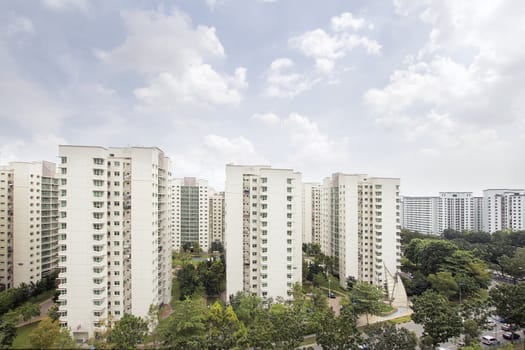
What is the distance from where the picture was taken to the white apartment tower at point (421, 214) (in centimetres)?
6369

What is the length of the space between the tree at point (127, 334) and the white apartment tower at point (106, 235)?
341 cm

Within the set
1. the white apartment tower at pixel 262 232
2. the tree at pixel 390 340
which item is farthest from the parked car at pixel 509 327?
the white apartment tower at pixel 262 232

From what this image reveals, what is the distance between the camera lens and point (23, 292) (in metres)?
22.1

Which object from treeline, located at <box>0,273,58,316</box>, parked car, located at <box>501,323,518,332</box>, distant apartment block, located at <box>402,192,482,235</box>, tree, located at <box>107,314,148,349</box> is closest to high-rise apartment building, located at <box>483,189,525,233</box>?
distant apartment block, located at <box>402,192,482,235</box>

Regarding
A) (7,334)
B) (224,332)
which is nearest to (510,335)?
(224,332)

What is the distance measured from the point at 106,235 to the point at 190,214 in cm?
2655

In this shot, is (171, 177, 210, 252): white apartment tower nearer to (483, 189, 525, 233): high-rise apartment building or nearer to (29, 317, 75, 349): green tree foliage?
(29, 317, 75, 349): green tree foliage

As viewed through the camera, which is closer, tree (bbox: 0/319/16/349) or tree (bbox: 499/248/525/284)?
tree (bbox: 0/319/16/349)

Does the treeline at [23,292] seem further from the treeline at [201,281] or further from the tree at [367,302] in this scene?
the tree at [367,302]

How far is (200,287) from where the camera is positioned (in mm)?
22141

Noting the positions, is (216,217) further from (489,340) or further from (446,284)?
(489,340)

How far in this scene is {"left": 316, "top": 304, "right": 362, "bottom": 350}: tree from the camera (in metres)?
13.1

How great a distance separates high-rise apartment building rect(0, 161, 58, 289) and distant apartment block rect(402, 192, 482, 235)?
72.0 meters

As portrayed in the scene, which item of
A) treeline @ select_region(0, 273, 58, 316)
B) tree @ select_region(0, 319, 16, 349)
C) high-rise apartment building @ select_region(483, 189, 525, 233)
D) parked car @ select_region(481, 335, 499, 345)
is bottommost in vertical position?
parked car @ select_region(481, 335, 499, 345)
